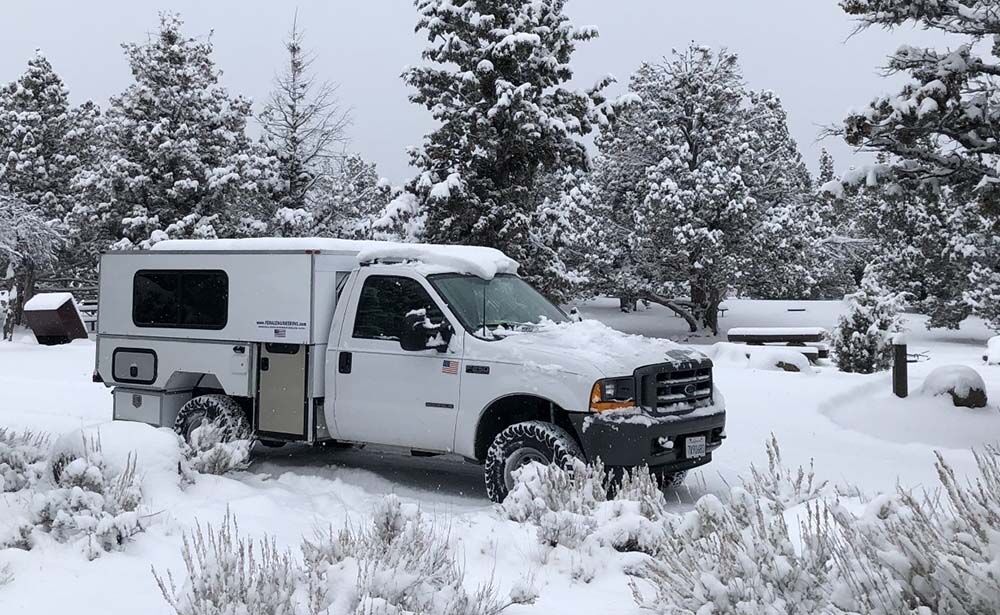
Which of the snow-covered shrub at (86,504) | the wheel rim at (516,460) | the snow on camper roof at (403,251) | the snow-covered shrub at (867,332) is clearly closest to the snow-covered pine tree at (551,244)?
the snow-covered shrub at (867,332)

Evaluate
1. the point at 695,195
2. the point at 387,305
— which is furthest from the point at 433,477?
the point at 695,195

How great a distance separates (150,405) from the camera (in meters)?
9.51

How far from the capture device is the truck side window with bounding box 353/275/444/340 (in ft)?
26.8

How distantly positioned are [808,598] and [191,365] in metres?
7.01

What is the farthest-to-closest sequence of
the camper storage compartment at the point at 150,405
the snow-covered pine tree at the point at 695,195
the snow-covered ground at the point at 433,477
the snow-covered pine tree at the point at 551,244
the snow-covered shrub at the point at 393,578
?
the snow-covered pine tree at the point at 695,195 < the snow-covered pine tree at the point at 551,244 < the camper storage compartment at the point at 150,405 < the snow-covered ground at the point at 433,477 < the snow-covered shrub at the point at 393,578

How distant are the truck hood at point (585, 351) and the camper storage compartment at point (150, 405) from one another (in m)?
3.79

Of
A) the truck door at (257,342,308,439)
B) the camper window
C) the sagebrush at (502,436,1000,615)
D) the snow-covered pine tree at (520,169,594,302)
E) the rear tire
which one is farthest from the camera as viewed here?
the snow-covered pine tree at (520,169,594,302)

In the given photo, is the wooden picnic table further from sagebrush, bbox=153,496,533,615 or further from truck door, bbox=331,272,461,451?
→ sagebrush, bbox=153,496,533,615

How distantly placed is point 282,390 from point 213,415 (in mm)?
951

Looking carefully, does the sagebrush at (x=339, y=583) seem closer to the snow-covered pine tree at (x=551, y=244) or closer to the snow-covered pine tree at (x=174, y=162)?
the snow-covered pine tree at (x=551, y=244)

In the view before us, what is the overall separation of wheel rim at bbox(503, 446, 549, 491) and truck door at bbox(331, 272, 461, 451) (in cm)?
65

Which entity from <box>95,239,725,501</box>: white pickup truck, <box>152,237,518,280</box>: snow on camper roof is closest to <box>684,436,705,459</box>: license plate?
<box>95,239,725,501</box>: white pickup truck

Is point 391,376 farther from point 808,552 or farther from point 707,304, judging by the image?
point 707,304

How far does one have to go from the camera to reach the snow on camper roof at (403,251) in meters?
8.38
